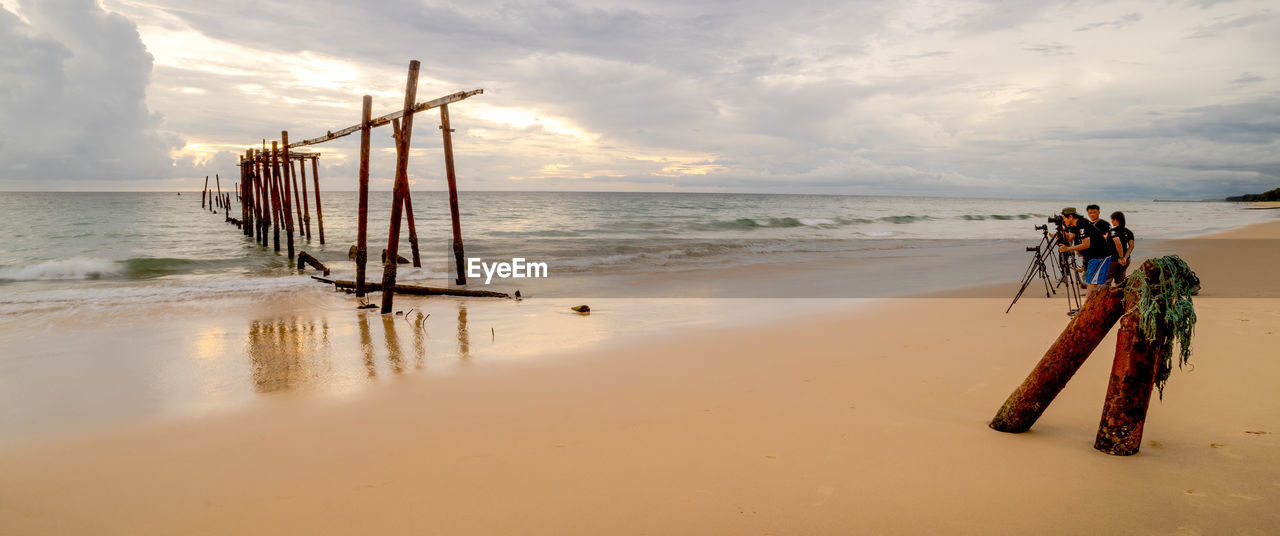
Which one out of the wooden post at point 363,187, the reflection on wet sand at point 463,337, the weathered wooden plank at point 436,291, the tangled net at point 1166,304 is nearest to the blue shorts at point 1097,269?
the tangled net at point 1166,304

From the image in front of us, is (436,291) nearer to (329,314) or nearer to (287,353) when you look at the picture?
(329,314)

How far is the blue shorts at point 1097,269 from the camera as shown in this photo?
827cm

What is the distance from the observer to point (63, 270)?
1878cm

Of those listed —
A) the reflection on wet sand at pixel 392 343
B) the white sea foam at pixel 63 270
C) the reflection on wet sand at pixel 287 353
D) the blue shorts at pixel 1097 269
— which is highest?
the blue shorts at pixel 1097 269

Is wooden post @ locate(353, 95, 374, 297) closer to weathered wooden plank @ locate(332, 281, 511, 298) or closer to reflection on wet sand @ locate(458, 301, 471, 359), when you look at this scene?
weathered wooden plank @ locate(332, 281, 511, 298)

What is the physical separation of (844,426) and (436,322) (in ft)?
23.8

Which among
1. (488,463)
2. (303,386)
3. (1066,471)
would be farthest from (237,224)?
(1066,471)

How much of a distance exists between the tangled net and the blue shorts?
18.6 feet

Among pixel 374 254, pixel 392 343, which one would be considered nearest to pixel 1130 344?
pixel 392 343

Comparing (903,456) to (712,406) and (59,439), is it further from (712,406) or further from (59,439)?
(59,439)

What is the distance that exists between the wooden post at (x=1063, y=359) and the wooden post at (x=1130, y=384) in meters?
0.12

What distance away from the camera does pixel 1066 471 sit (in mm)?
3754

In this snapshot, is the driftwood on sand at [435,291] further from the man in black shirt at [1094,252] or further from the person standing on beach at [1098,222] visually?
the person standing on beach at [1098,222]

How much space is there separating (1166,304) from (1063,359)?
672mm
